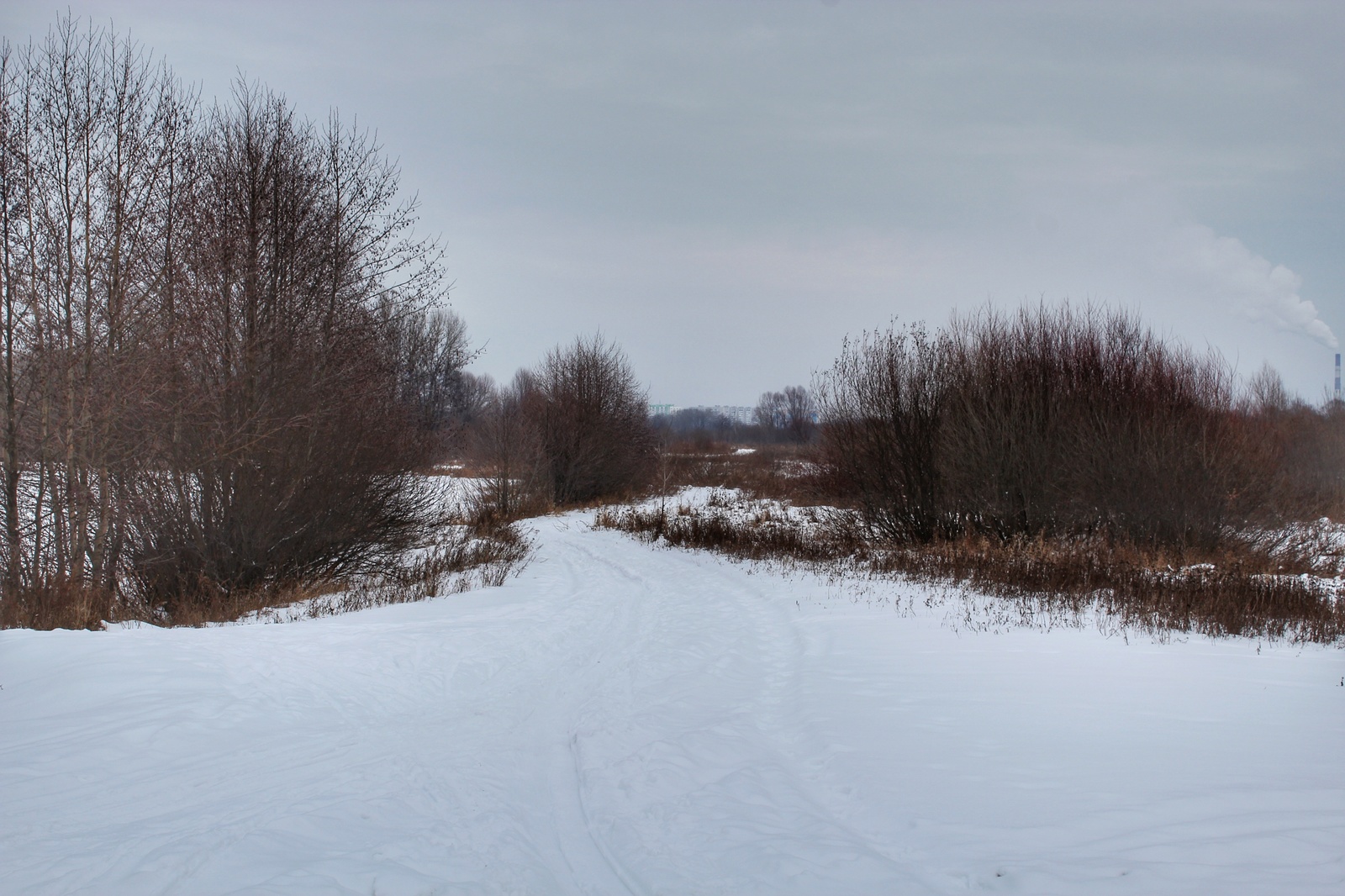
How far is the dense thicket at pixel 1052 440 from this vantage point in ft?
52.4

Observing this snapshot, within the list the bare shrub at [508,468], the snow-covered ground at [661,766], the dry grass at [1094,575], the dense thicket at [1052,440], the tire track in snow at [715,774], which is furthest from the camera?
the bare shrub at [508,468]

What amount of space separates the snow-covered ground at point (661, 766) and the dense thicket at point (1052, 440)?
30.5 feet

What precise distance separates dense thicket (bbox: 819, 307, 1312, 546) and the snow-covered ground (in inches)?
366

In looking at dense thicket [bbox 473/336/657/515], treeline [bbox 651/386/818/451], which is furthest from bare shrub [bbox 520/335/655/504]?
treeline [bbox 651/386/818/451]

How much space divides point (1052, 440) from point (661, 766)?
1492 cm

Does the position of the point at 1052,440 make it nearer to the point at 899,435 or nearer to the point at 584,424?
the point at 899,435

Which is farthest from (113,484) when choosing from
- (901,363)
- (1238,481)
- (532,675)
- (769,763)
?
(1238,481)

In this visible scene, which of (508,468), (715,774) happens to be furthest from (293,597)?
(508,468)

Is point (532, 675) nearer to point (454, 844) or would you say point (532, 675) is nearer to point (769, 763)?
point (769, 763)

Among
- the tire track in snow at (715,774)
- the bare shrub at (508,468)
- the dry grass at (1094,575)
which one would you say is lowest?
the tire track in snow at (715,774)

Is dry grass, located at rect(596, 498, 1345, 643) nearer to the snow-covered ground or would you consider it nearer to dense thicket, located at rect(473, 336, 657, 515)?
the snow-covered ground

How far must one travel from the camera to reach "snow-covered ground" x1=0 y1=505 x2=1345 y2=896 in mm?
3635

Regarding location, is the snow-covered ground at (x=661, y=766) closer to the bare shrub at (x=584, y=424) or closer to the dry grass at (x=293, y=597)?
the dry grass at (x=293, y=597)

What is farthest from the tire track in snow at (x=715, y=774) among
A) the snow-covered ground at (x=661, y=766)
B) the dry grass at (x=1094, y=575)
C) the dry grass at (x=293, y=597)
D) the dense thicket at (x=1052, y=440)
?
the dense thicket at (x=1052, y=440)
